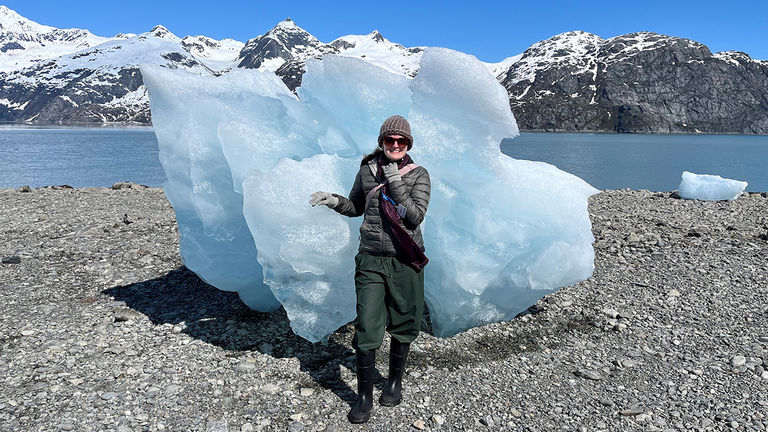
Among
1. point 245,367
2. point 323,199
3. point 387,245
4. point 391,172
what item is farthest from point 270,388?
point 391,172

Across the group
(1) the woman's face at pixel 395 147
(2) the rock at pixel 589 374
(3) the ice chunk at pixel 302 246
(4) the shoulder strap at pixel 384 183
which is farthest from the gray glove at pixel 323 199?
(2) the rock at pixel 589 374

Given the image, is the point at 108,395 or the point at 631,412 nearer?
the point at 631,412

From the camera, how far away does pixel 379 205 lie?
17.5 feet

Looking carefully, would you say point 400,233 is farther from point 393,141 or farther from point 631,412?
point 631,412

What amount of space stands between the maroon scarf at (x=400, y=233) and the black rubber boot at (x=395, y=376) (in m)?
1.00

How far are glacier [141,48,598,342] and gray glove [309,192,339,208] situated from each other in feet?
3.52

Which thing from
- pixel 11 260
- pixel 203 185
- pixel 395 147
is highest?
pixel 395 147

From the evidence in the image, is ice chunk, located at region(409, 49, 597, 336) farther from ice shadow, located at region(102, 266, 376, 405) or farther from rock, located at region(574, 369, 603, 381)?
ice shadow, located at region(102, 266, 376, 405)

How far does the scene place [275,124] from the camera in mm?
8062

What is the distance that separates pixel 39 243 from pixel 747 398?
15220 mm

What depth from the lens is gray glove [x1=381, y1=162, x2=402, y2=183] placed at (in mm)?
5137

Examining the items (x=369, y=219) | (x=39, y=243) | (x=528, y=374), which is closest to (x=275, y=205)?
(x=369, y=219)

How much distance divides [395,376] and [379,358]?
125cm

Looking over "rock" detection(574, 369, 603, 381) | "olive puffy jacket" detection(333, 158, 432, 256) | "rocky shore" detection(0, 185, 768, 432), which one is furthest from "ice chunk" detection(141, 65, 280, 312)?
"rock" detection(574, 369, 603, 381)
